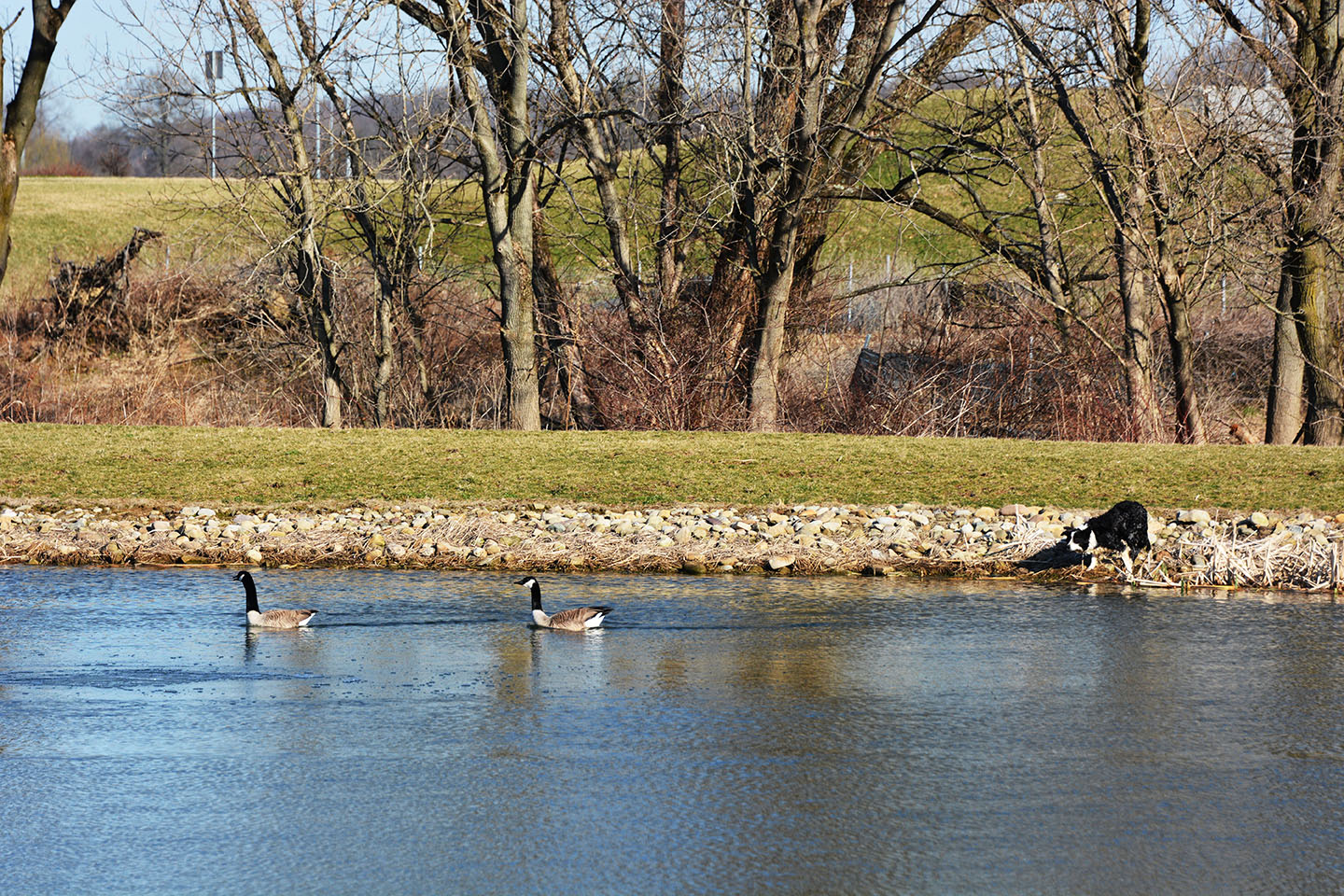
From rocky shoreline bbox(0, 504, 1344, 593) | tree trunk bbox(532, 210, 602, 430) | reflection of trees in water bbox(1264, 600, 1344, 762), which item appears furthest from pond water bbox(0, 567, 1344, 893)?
tree trunk bbox(532, 210, 602, 430)

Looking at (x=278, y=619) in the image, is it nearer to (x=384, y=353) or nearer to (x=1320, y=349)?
(x=384, y=353)

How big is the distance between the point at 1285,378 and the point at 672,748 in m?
17.2

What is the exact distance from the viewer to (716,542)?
12.4 metres

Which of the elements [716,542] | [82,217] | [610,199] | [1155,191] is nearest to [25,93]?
[610,199]

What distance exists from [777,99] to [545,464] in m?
8.65

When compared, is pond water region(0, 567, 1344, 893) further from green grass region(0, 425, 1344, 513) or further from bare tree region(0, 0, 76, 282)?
bare tree region(0, 0, 76, 282)

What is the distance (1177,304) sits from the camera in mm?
20484

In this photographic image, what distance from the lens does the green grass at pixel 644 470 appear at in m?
14.2

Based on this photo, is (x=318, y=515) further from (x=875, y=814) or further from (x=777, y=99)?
(x=777, y=99)

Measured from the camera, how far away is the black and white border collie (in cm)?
1160

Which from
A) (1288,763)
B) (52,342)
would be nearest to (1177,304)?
(1288,763)

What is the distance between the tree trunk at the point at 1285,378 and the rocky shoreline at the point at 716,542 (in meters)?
8.21

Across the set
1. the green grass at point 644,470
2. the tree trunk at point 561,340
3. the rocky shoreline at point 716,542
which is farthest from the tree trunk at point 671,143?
the rocky shoreline at point 716,542

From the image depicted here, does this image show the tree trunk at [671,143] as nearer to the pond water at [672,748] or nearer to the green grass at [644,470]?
the green grass at [644,470]
